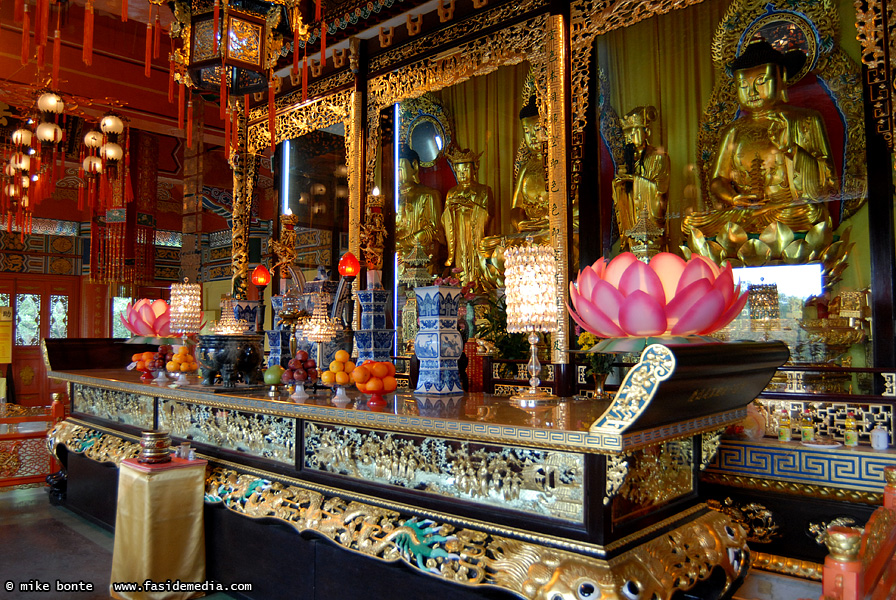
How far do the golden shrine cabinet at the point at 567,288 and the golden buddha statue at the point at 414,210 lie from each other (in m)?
0.02

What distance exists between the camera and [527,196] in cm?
464

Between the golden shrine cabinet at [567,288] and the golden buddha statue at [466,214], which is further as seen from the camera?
the golden buddha statue at [466,214]

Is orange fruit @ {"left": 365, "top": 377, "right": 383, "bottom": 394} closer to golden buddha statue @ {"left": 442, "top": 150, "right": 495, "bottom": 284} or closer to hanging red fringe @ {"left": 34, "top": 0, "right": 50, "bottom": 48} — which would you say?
hanging red fringe @ {"left": 34, "top": 0, "right": 50, "bottom": 48}

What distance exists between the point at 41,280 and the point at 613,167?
8849mm

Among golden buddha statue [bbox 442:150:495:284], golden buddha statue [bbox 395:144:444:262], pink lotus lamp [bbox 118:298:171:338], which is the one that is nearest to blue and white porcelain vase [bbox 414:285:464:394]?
pink lotus lamp [bbox 118:298:171:338]

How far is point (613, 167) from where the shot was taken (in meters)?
4.29

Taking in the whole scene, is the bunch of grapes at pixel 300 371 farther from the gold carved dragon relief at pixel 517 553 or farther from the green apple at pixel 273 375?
the gold carved dragon relief at pixel 517 553

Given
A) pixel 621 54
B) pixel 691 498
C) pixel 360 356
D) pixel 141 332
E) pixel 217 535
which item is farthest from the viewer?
pixel 621 54

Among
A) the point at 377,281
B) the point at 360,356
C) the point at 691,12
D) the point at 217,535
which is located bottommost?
the point at 217,535

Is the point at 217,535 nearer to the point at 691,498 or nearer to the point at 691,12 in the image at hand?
the point at 691,498

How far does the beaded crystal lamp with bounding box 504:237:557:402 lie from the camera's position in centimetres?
211

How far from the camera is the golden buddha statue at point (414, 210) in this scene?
16.6 ft

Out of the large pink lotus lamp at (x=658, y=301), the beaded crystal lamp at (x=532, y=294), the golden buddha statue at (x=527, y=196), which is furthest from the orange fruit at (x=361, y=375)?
the golden buddha statue at (x=527, y=196)

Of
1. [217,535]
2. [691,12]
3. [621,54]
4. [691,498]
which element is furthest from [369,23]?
[691,498]
